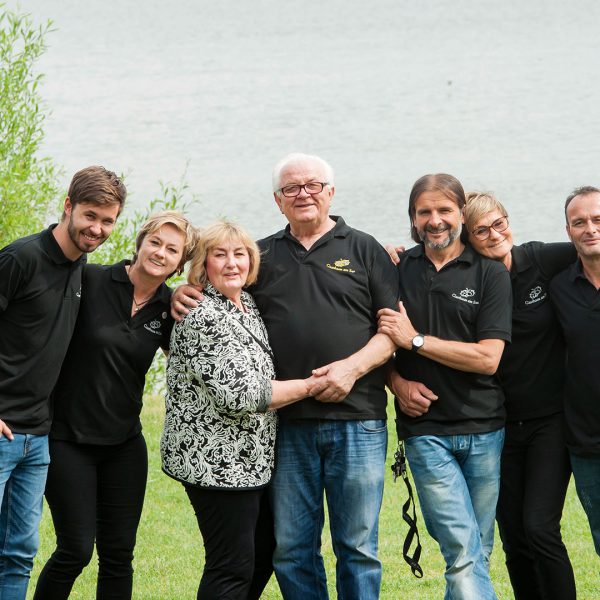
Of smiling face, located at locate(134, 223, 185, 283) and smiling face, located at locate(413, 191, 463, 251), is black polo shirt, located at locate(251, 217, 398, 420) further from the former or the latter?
smiling face, located at locate(134, 223, 185, 283)

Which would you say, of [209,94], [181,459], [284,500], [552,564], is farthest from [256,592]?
[209,94]

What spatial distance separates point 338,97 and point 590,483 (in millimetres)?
25111

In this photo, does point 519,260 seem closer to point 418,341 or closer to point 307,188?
point 418,341

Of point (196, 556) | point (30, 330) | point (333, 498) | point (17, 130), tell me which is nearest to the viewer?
point (30, 330)

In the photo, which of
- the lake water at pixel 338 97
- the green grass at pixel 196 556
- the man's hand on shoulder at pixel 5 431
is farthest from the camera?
the lake water at pixel 338 97

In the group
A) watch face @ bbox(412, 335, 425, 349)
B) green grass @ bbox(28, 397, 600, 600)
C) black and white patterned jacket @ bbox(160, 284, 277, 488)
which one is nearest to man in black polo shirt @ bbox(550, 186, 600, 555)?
watch face @ bbox(412, 335, 425, 349)

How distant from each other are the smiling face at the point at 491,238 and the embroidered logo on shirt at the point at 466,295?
0.80 ft

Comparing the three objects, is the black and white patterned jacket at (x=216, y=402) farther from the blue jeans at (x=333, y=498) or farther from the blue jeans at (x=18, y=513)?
the blue jeans at (x=18, y=513)

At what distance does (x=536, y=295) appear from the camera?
4711 mm

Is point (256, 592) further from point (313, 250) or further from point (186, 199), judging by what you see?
point (186, 199)

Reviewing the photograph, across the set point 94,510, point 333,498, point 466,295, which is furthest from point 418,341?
point 94,510

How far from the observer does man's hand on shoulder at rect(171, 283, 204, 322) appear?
4.29m

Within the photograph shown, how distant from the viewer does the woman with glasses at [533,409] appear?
15.1 feet

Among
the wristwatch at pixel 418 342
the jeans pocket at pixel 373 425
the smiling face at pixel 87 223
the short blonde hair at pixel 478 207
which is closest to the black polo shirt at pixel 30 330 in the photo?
the smiling face at pixel 87 223
